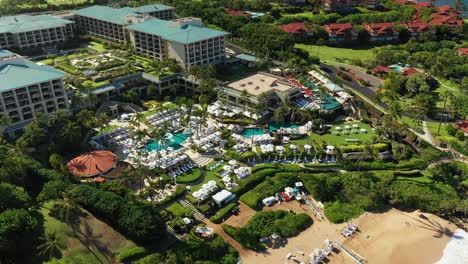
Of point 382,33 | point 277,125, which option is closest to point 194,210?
point 277,125

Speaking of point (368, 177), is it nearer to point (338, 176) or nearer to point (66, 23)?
point (338, 176)

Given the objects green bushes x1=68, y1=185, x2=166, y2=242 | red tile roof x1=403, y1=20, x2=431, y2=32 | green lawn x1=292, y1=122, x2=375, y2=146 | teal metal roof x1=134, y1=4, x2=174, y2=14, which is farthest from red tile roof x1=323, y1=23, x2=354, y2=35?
green bushes x1=68, y1=185, x2=166, y2=242

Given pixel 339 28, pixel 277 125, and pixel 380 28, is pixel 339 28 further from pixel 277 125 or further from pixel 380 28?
pixel 277 125

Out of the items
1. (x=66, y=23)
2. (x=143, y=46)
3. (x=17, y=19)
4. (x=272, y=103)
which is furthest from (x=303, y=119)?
(x=17, y=19)

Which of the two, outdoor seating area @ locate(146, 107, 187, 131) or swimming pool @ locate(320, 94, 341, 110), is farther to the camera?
swimming pool @ locate(320, 94, 341, 110)

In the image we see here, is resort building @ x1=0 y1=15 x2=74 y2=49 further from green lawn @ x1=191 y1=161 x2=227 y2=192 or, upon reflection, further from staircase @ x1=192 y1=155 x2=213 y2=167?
green lawn @ x1=191 y1=161 x2=227 y2=192
